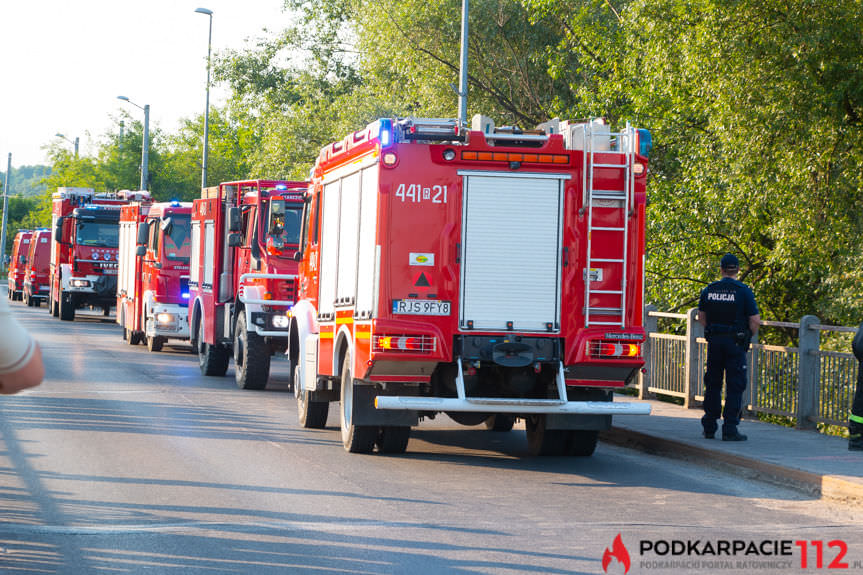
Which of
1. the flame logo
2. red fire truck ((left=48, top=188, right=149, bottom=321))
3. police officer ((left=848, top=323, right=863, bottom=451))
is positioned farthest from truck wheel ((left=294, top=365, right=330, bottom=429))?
red fire truck ((left=48, top=188, right=149, bottom=321))

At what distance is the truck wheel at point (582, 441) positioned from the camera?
1239cm

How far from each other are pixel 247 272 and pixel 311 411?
605 cm

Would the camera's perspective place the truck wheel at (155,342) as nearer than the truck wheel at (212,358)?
No

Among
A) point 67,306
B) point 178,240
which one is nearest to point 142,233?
point 178,240

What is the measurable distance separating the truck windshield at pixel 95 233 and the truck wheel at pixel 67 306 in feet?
7.95

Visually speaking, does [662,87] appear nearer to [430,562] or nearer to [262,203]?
[262,203]

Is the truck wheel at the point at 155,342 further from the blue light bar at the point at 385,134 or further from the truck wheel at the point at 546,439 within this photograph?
the blue light bar at the point at 385,134

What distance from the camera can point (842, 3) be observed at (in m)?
19.7

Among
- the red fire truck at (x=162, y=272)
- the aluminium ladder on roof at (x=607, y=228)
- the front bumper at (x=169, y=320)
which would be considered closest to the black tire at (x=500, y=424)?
the aluminium ladder on roof at (x=607, y=228)

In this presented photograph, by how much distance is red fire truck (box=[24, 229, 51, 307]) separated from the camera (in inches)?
1916

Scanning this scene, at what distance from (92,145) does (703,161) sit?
6655 centimetres

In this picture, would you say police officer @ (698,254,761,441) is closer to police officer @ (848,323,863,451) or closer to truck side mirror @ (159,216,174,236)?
police officer @ (848,323,863,451)

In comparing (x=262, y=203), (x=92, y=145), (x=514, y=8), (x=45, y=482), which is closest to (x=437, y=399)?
(x=45, y=482)

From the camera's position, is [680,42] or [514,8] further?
[514,8]
